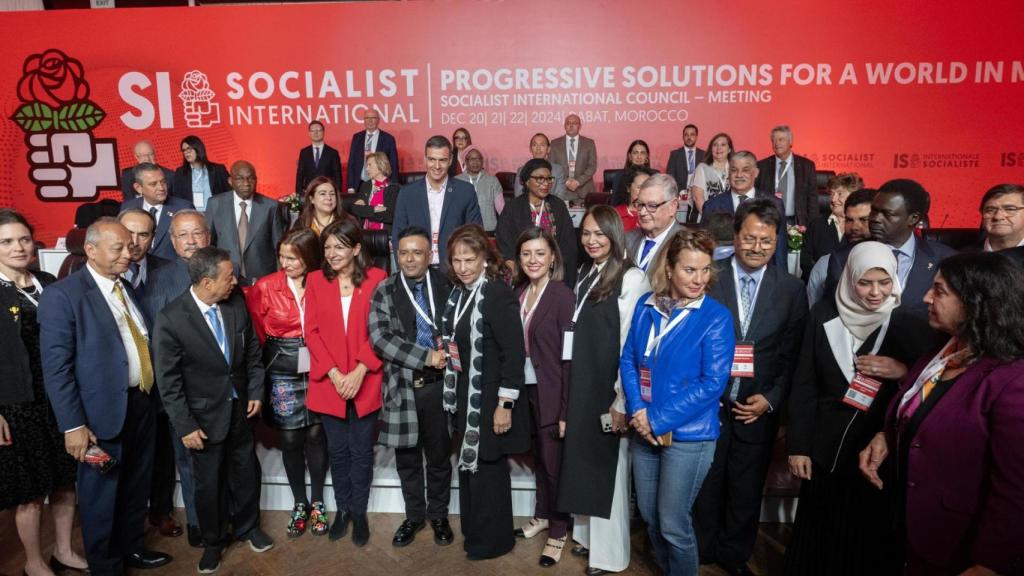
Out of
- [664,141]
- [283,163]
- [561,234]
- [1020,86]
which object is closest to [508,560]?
[561,234]

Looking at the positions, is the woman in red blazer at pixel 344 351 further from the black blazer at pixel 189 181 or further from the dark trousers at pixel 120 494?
the black blazer at pixel 189 181

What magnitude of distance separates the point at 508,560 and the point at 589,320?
1.37 m

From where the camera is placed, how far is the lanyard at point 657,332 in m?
2.52

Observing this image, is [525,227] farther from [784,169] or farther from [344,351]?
[784,169]

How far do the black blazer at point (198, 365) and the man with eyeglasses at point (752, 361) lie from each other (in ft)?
7.55

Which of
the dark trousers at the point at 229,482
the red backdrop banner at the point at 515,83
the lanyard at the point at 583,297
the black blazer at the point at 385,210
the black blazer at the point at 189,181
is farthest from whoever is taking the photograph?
the red backdrop banner at the point at 515,83

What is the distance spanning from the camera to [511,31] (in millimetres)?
9414

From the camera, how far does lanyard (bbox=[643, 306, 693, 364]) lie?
252 cm

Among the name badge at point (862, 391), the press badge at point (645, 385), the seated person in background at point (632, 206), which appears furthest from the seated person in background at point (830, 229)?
the press badge at point (645, 385)

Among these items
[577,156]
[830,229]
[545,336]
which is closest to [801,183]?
[830,229]

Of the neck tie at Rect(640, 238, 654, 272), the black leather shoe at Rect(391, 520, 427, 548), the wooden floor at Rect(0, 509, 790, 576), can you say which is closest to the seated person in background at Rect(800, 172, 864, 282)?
the neck tie at Rect(640, 238, 654, 272)

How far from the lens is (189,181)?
745cm

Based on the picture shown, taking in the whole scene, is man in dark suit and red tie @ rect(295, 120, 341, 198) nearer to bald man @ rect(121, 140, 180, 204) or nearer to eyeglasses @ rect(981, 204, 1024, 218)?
bald man @ rect(121, 140, 180, 204)

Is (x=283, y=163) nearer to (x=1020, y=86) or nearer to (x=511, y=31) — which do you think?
(x=511, y=31)
